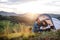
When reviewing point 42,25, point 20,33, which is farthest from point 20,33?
point 42,25

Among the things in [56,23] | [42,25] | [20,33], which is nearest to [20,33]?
[20,33]

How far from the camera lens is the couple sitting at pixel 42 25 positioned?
55.4 inches

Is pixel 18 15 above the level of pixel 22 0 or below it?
below

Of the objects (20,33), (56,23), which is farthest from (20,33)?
(56,23)

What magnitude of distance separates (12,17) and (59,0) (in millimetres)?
486

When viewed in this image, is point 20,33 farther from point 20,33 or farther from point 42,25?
point 42,25

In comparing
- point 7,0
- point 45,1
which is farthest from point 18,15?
point 45,1

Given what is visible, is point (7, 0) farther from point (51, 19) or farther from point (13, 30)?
point (51, 19)

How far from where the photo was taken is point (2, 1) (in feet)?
4.65

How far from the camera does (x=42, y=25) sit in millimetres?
1416

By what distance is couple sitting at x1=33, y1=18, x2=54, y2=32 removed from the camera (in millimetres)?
1408

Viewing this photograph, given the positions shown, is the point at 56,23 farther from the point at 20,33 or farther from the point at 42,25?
the point at 20,33

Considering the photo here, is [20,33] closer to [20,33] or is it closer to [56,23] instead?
[20,33]

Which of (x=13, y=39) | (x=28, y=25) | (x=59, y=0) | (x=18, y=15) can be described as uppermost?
(x=59, y=0)
